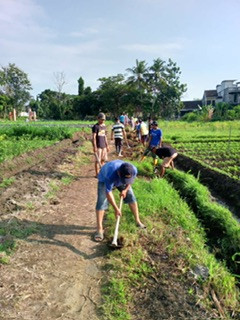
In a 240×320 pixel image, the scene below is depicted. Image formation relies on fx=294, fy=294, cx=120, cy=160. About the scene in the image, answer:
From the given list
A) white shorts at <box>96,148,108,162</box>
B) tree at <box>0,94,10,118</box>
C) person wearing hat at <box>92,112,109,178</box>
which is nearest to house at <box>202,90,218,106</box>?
tree at <box>0,94,10,118</box>

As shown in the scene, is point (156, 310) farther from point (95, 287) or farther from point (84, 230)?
point (84, 230)

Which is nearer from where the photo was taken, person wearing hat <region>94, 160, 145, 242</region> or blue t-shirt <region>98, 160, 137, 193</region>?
person wearing hat <region>94, 160, 145, 242</region>

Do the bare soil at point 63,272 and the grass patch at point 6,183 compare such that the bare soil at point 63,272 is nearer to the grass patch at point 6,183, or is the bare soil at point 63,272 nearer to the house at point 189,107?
the grass patch at point 6,183

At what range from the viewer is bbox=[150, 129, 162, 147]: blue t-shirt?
8.94 meters

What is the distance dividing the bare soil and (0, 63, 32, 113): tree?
48.5 metres

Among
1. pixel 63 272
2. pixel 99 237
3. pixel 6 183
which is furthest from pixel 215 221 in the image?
pixel 6 183

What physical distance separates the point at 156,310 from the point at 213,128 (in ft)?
91.1

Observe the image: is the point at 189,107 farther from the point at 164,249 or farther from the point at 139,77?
the point at 164,249

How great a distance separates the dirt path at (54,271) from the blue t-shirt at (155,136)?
4140 mm

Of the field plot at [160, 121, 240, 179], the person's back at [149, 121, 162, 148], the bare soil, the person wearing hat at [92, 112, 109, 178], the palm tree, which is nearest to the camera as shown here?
the bare soil

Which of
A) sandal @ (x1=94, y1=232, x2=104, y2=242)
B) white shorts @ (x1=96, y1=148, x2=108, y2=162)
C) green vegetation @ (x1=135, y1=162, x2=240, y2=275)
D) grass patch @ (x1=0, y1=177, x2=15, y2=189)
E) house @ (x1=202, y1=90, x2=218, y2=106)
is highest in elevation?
house @ (x1=202, y1=90, x2=218, y2=106)

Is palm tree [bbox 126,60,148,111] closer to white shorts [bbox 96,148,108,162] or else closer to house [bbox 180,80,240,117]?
house [bbox 180,80,240,117]

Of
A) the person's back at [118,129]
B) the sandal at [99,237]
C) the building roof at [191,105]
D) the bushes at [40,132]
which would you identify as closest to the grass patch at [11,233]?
the sandal at [99,237]

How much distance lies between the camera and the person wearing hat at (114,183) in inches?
154
